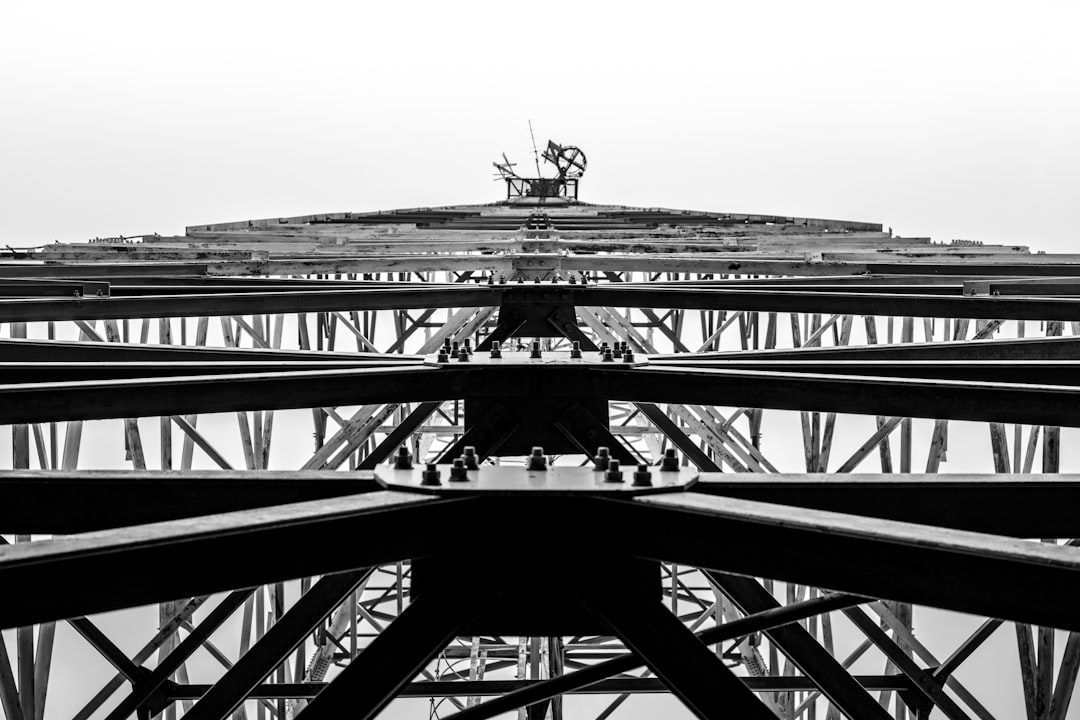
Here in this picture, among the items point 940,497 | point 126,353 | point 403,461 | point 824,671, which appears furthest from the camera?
point 126,353

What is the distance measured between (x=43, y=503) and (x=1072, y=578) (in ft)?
10.6

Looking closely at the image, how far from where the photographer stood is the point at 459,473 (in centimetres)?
357

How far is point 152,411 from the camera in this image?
15.9 ft

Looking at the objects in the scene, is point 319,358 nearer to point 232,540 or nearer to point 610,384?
point 610,384

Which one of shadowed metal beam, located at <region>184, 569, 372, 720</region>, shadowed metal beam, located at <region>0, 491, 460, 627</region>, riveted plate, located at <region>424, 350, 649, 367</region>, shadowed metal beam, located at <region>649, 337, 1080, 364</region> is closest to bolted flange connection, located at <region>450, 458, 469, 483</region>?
shadowed metal beam, located at <region>0, 491, 460, 627</region>

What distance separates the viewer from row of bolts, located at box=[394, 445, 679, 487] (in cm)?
352

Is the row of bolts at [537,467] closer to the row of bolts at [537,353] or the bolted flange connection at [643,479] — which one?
the bolted flange connection at [643,479]

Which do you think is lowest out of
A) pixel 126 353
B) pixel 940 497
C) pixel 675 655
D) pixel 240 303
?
pixel 675 655

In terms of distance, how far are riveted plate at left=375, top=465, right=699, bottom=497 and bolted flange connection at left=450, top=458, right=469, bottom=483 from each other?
0.5 inches

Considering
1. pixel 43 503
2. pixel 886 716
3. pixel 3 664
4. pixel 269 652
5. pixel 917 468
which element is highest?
pixel 43 503

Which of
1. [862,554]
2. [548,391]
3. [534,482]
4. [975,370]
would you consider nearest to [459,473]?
[534,482]

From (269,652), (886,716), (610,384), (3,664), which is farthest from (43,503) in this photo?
(3,664)

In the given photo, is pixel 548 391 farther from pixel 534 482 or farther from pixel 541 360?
pixel 534 482

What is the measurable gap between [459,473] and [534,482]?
0.26 metres
